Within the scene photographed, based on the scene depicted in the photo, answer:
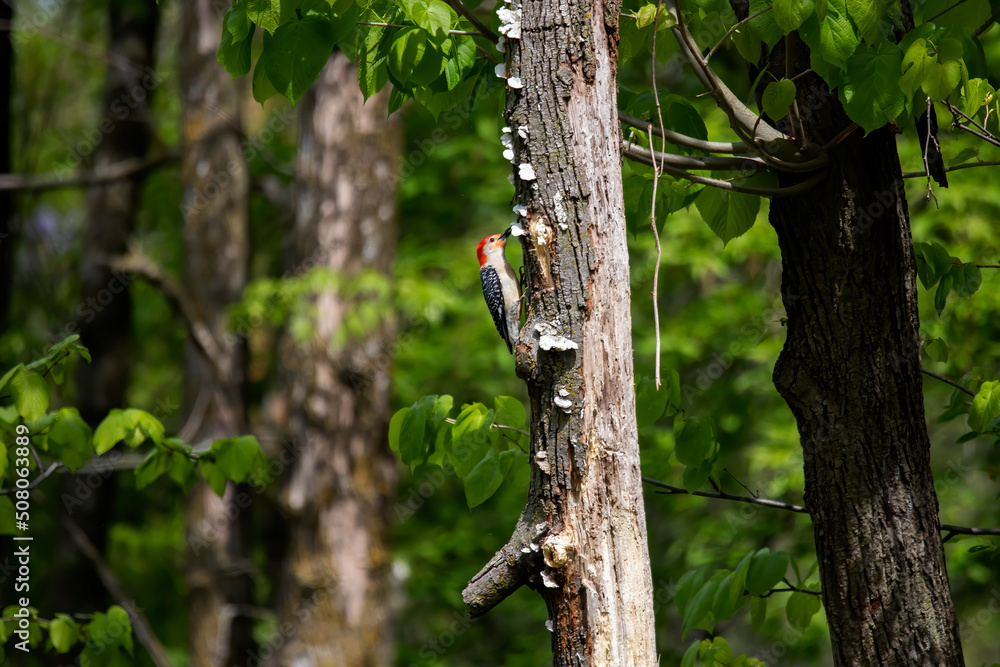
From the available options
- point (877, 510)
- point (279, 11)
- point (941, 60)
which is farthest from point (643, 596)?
point (279, 11)

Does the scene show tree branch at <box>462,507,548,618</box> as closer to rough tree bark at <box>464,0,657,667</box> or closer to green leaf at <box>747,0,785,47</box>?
rough tree bark at <box>464,0,657,667</box>

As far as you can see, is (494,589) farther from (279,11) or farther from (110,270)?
(110,270)

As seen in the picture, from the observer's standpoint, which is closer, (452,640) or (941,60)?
(941,60)

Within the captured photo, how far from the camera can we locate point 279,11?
1.89 m

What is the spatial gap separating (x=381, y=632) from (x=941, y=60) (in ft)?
17.0

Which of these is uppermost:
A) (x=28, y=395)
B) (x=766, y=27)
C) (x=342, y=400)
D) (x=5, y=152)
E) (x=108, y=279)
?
(x=5, y=152)

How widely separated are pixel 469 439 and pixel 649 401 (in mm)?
558

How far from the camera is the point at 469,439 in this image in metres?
2.29

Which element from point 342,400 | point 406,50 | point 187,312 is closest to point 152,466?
point 406,50

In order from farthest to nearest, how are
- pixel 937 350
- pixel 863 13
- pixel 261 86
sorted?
1. pixel 937 350
2. pixel 261 86
3. pixel 863 13

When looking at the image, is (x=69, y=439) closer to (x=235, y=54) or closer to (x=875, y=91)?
(x=235, y=54)

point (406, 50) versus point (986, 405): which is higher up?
point (406, 50)

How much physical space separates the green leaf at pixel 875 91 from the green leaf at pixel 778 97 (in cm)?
12

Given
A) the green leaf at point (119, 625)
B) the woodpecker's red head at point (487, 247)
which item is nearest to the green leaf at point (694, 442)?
the green leaf at point (119, 625)
